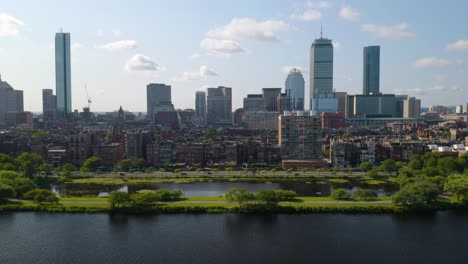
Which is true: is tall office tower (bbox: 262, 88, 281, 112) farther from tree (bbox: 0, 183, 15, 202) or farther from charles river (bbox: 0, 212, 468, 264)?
charles river (bbox: 0, 212, 468, 264)

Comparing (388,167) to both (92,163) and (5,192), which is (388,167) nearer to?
(92,163)

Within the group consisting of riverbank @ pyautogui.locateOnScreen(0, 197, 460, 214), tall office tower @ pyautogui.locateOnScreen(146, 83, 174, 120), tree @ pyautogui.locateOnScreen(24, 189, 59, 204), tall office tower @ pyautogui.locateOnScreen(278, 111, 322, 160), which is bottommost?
riverbank @ pyautogui.locateOnScreen(0, 197, 460, 214)

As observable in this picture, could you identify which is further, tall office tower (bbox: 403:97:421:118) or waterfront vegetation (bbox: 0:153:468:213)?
tall office tower (bbox: 403:97:421:118)

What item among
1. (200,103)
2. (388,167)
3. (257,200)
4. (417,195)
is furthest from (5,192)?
(200,103)

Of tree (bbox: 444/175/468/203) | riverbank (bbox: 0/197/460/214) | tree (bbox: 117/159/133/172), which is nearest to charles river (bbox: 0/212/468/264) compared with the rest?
riverbank (bbox: 0/197/460/214)

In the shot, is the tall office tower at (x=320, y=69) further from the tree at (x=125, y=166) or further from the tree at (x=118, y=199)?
the tree at (x=118, y=199)
